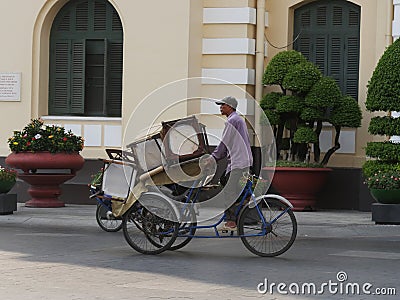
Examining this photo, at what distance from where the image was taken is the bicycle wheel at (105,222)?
14734 mm

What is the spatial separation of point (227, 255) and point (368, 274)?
7.28 ft

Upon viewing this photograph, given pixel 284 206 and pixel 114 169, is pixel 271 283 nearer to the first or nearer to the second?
pixel 284 206

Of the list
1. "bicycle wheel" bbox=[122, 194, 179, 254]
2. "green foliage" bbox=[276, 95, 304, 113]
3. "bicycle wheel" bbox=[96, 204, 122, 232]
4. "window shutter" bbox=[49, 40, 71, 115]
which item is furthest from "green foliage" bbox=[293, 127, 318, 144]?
"bicycle wheel" bbox=[122, 194, 179, 254]

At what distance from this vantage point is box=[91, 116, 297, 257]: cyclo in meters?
12.0

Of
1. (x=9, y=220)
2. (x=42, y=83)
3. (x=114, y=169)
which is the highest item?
(x=42, y=83)

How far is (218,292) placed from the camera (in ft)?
30.2

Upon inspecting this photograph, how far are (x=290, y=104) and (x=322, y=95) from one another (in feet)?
1.95

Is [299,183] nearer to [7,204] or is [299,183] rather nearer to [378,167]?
[378,167]

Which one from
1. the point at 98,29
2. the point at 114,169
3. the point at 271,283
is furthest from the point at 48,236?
the point at 98,29

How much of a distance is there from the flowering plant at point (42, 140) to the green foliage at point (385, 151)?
5.33 meters

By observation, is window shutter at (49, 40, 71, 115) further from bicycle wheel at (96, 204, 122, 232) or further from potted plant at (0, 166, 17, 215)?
bicycle wheel at (96, 204, 122, 232)

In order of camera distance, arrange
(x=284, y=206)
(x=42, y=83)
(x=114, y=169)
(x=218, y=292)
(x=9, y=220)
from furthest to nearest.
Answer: (x=42, y=83), (x=9, y=220), (x=114, y=169), (x=284, y=206), (x=218, y=292)

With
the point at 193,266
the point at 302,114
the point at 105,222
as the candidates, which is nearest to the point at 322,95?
the point at 302,114

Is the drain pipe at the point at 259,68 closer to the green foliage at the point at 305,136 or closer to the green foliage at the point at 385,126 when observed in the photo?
the green foliage at the point at 305,136
